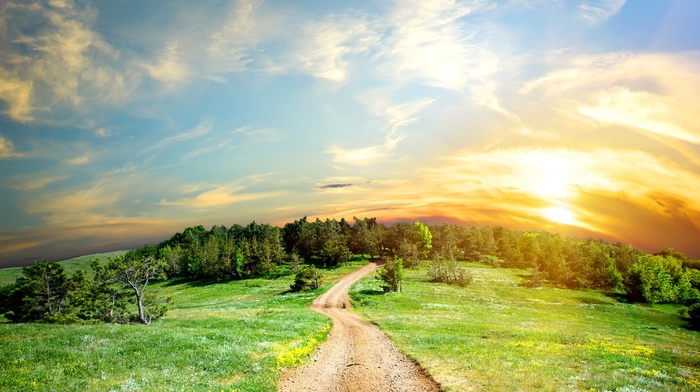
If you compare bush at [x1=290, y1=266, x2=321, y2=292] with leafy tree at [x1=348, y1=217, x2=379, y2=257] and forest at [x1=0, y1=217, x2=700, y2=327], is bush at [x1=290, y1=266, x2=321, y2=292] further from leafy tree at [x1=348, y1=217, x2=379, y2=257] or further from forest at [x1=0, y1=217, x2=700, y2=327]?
leafy tree at [x1=348, y1=217, x2=379, y2=257]

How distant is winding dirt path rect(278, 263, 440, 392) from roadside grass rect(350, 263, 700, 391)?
4.21 feet

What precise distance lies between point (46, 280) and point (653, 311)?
125269mm

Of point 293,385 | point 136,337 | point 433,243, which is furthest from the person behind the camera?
point 433,243

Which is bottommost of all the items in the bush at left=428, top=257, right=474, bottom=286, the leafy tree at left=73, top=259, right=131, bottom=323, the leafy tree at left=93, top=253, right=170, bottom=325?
the bush at left=428, top=257, right=474, bottom=286

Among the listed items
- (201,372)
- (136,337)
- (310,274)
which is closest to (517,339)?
(201,372)

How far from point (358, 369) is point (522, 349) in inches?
598

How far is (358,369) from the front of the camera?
21594 millimetres

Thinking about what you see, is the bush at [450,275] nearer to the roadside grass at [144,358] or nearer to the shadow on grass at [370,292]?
the shadow on grass at [370,292]

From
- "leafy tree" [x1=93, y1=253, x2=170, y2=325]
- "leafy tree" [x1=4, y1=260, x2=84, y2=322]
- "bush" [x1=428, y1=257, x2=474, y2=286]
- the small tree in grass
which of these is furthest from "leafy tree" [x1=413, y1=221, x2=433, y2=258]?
"leafy tree" [x1=4, y1=260, x2=84, y2=322]

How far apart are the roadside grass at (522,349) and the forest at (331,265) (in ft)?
59.5

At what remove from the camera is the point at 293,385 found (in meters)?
18.5

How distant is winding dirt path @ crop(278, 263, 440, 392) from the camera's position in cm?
1847

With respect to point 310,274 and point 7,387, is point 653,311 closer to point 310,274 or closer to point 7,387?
point 310,274

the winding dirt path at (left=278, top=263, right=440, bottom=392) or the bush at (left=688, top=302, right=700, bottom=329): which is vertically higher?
the winding dirt path at (left=278, top=263, right=440, bottom=392)
